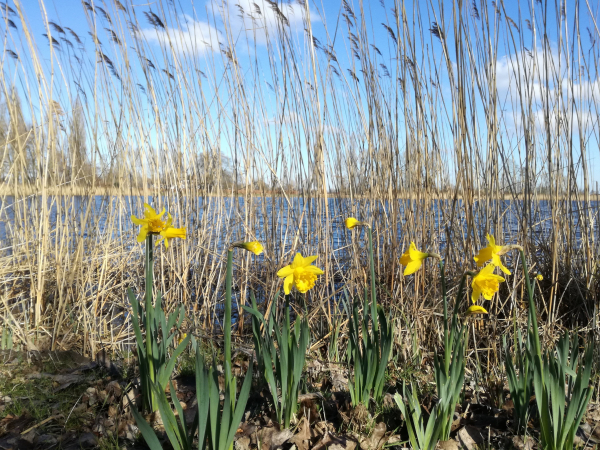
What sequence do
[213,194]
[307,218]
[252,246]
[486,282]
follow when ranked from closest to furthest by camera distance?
[252,246], [486,282], [307,218], [213,194]

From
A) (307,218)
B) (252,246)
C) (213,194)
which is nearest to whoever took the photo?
(252,246)

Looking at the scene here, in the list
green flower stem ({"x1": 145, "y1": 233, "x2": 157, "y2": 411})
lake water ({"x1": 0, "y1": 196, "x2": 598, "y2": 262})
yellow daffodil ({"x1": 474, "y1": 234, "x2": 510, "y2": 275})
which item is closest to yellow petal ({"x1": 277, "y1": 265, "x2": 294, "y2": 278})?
green flower stem ({"x1": 145, "y1": 233, "x2": 157, "y2": 411})

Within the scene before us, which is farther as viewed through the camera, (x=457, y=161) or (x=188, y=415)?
(x=457, y=161)

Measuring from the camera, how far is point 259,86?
93.2 inches

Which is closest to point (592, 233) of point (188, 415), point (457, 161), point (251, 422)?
point (457, 161)

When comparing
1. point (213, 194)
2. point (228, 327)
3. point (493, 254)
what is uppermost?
point (213, 194)

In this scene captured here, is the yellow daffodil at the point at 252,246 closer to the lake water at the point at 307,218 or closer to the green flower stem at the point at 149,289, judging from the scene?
the green flower stem at the point at 149,289

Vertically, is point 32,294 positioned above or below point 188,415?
above

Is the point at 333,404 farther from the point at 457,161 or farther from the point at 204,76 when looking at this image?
the point at 204,76

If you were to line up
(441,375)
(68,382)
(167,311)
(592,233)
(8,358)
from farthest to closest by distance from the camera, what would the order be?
(167,311) → (592,233) → (8,358) → (68,382) → (441,375)

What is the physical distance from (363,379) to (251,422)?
362mm

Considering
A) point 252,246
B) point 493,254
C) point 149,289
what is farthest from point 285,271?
point 493,254

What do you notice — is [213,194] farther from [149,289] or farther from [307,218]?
[149,289]

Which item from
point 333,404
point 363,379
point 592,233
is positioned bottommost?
point 333,404
